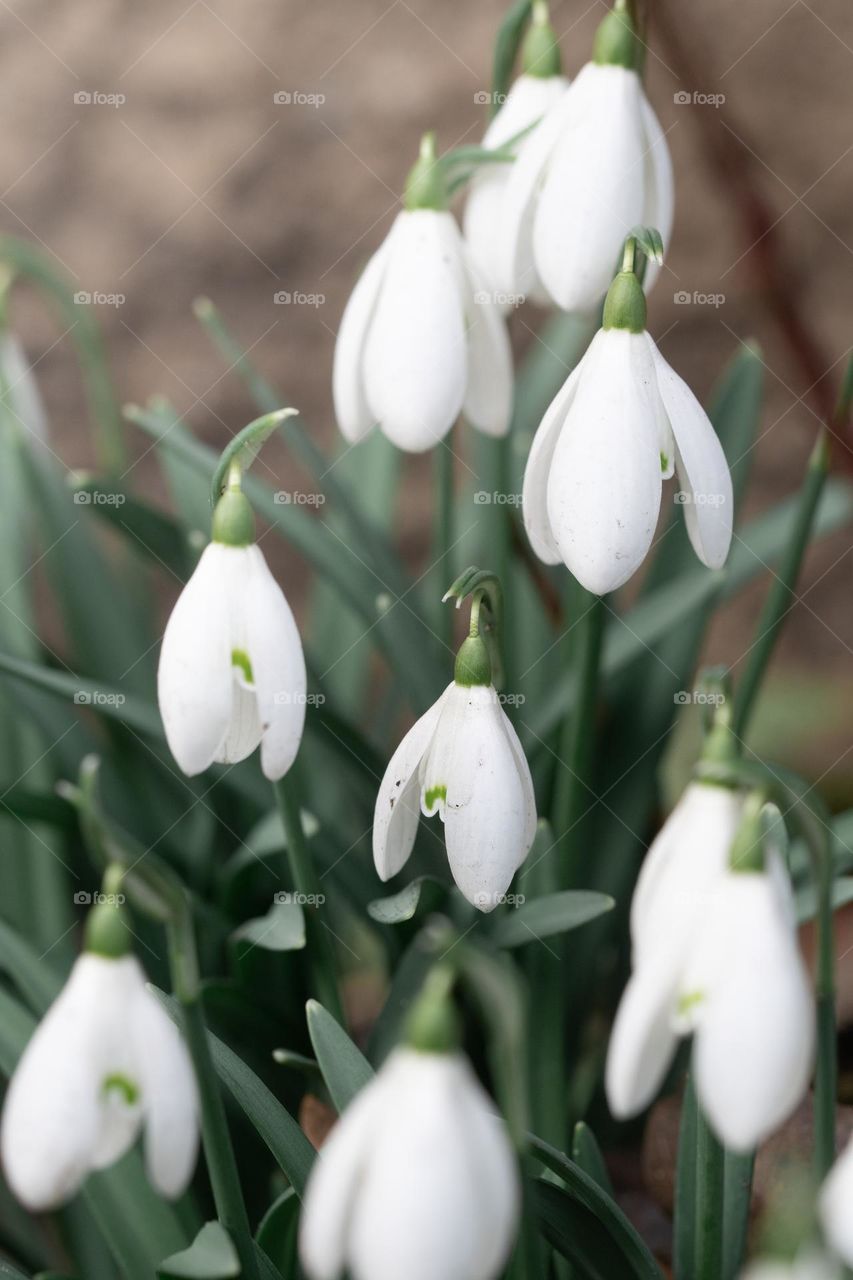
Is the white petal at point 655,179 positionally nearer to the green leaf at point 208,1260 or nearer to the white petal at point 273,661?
the white petal at point 273,661

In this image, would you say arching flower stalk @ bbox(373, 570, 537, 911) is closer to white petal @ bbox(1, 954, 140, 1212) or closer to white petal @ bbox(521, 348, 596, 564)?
white petal @ bbox(521, 348, 596, 564)

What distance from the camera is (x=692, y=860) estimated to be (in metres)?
0.62

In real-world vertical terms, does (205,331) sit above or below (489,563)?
above

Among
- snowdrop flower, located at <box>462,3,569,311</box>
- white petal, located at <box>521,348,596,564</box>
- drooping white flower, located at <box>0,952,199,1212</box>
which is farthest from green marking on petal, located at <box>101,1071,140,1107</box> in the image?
snowdrop flower, located at <box>462,3,569,311</box>

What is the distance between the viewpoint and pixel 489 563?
1403mm

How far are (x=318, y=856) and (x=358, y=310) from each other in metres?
0.50

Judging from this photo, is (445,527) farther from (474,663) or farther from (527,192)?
(474,663)

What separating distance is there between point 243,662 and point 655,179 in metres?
0.51

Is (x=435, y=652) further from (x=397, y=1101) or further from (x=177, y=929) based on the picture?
(x=397, y=1101)

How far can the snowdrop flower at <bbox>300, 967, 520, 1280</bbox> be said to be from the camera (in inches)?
19.0

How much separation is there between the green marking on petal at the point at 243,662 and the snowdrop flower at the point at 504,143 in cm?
43

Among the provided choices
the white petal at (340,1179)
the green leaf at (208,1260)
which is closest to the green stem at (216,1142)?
the green leaf at (208,1260)

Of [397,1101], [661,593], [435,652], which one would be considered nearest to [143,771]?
[435,652]

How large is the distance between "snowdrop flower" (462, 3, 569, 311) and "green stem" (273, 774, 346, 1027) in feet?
1.41
